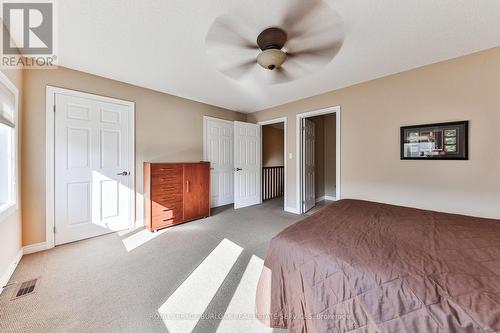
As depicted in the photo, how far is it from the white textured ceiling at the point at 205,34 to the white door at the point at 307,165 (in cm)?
128

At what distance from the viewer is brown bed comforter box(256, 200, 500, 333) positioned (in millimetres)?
696

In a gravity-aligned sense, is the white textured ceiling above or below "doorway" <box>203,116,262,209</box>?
above

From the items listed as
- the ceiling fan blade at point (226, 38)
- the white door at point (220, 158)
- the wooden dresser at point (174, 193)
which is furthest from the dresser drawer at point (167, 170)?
the ceiling fan blade at point (226, 38)

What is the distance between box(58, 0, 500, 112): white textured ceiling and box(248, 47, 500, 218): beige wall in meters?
0.20

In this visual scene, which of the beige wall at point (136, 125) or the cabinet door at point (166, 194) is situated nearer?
the beige wall at point (136, 125)

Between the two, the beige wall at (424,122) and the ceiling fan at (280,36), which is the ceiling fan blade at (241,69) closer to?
the ceiling fan at (280,36)

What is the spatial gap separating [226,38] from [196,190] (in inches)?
102

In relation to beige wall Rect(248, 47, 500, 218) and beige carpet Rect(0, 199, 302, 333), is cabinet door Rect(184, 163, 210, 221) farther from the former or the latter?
beige wall Rect(248, 47, 500, 218)

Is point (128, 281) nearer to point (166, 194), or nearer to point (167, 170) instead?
point (166, 194)

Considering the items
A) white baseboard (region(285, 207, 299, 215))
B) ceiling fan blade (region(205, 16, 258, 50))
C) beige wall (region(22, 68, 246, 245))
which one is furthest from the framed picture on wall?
beige wall (region(22, 68, 246, 245))

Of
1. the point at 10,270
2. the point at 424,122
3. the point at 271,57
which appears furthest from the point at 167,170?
the point at 424,122

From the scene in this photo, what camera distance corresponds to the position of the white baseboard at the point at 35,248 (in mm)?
2186

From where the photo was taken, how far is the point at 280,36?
1414mm

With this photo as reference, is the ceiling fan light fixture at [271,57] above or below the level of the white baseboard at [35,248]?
above
